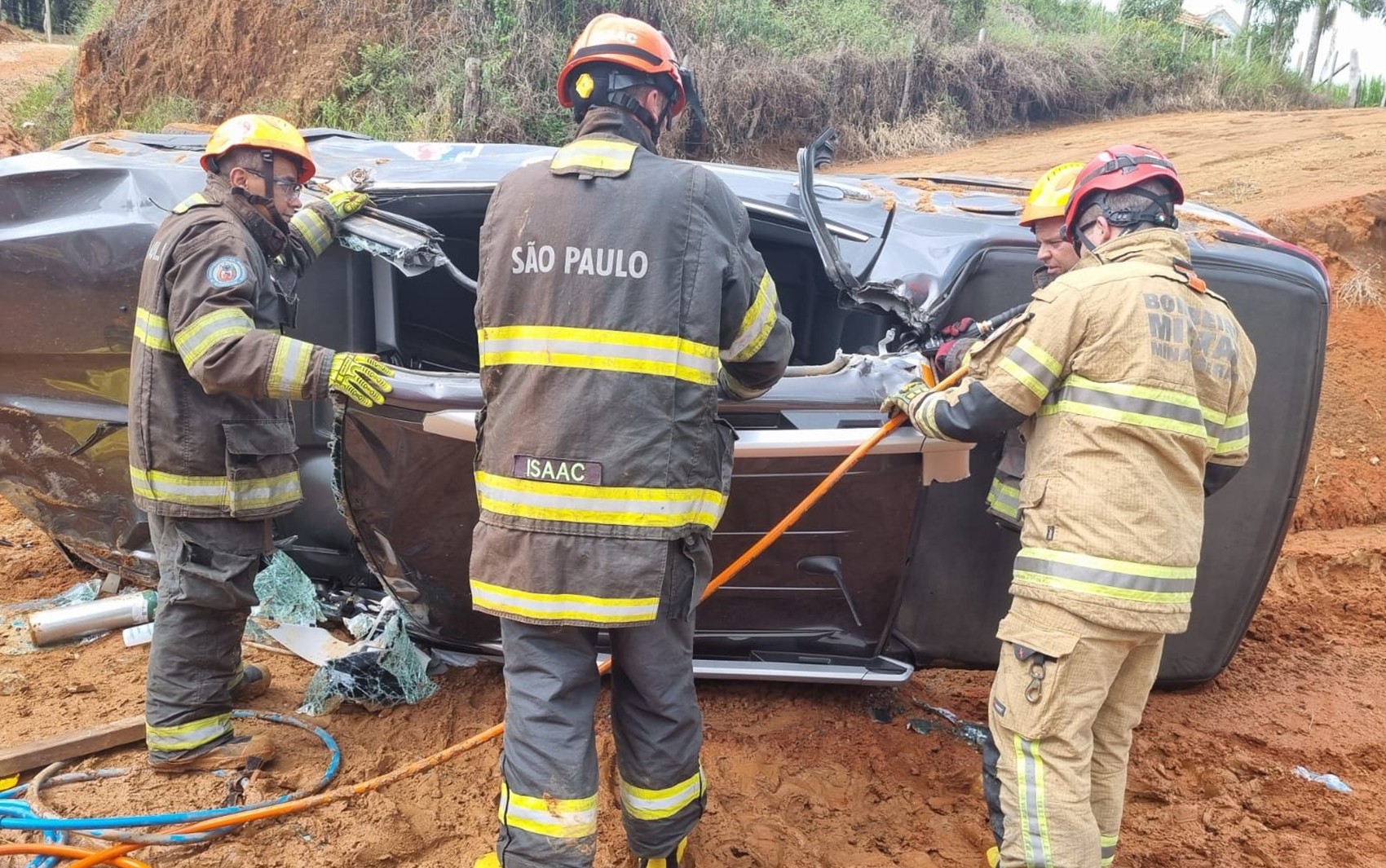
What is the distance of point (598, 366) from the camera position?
1.85 m

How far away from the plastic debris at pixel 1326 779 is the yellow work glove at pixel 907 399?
1.86m

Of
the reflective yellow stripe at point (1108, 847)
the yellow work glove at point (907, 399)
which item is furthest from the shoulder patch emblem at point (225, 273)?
the reflective yellow stripe at point (1108, 847)

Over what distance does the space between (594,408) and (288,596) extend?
7.13 feet

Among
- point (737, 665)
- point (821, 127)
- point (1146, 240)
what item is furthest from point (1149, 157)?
point (821, 127)

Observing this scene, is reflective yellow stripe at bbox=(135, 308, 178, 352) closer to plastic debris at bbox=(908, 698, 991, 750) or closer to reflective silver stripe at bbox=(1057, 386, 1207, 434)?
reflective silver stripe at bbox=(1057, 386, 1207, 434)

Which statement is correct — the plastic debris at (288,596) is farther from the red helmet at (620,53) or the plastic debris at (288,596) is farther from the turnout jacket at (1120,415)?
the turnout jacket at (1120,415)

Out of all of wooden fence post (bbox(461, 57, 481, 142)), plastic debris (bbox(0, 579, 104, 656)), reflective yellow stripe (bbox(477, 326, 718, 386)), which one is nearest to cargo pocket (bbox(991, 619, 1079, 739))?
reflective yellow stripe (bbox(477, 326, 718, 386))

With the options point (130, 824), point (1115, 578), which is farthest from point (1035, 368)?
point (130, 824)

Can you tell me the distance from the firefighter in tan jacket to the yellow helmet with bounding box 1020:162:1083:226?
1.03 feet

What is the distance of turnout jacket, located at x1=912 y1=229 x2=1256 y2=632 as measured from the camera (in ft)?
6.74

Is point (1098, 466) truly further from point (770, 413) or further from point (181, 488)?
point (181, 488)

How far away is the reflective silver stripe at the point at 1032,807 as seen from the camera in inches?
83.0

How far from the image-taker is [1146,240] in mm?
2172

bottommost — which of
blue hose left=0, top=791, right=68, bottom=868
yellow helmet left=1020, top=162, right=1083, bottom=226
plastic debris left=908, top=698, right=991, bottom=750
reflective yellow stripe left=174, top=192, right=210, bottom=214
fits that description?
plastic debris left=908, top=698, right=991, bottom=750
